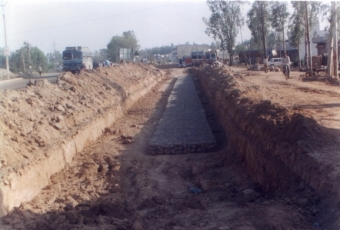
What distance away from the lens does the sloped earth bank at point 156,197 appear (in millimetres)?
6352

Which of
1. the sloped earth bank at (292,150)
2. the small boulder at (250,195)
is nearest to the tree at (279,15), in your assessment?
the sloped earth bank at (292,150)

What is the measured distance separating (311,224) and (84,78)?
17.6m

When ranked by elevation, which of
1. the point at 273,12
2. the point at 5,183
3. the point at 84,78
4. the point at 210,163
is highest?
the point at 273,12

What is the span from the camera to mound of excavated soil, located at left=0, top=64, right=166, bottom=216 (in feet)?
27.5

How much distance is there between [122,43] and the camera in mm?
102875

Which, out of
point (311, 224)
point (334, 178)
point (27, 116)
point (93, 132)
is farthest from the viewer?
point (93, 132)

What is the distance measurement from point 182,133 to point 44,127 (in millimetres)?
4614

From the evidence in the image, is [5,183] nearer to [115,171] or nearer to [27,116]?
[115,171]

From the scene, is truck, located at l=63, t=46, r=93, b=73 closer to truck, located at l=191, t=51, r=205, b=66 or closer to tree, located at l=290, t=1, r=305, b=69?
tree, located at l=290, t=1, r=305, b=69

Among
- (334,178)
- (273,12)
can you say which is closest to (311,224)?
(334,178)

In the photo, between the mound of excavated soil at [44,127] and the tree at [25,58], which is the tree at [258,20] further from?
the mound of excavated soil at [44,127]

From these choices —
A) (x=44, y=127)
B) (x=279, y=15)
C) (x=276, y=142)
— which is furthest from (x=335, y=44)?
(x=279, y=15)

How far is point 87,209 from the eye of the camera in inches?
302

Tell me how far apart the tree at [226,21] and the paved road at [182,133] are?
4355cm
